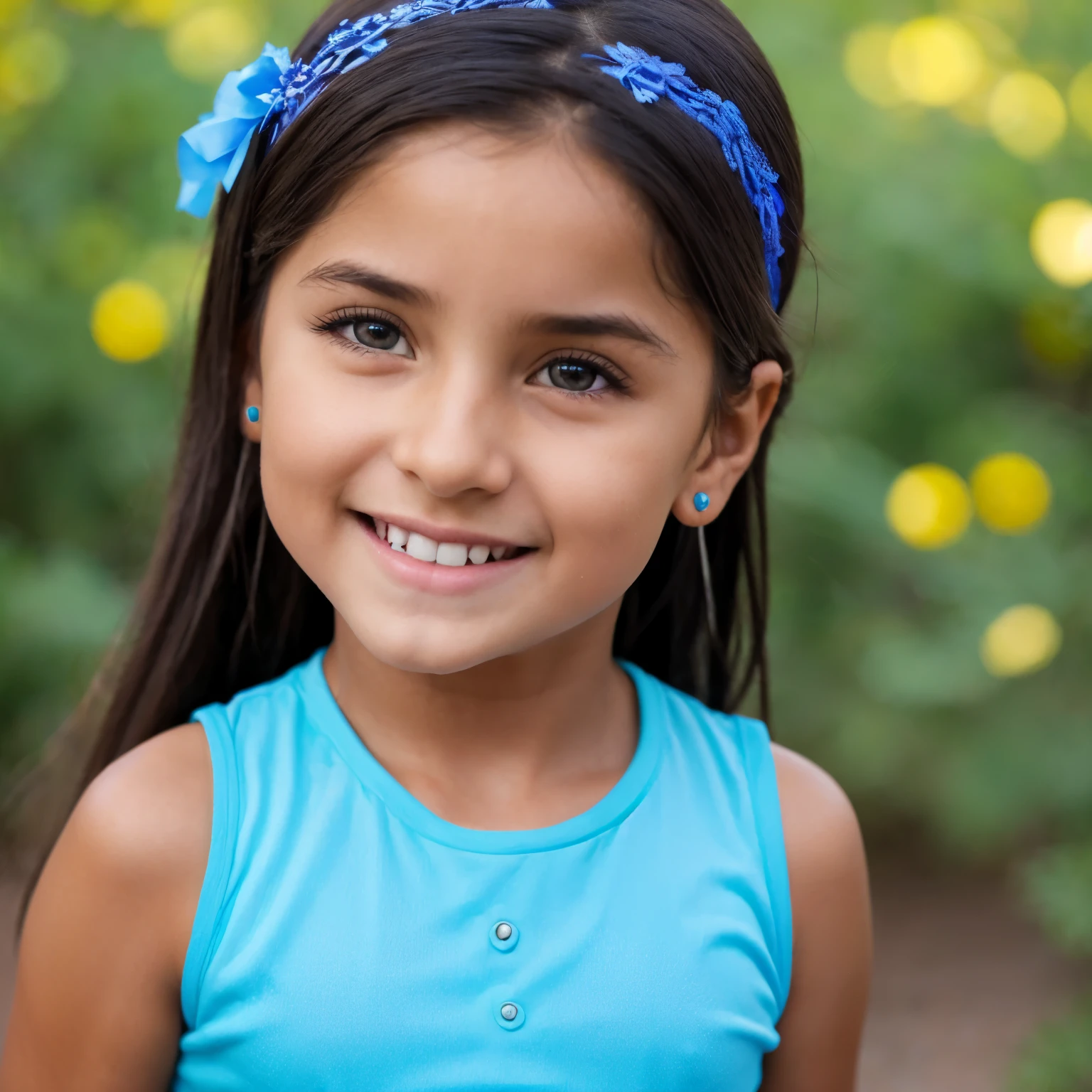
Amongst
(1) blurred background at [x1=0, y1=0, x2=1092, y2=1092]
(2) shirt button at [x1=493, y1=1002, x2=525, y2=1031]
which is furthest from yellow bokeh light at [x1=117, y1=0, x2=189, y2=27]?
(2) shirt button at [x1=493, y1=1002, x2=525, y2=1031]

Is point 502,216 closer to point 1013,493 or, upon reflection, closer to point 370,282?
point 370,282

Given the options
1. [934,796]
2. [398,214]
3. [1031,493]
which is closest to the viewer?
[398,214]

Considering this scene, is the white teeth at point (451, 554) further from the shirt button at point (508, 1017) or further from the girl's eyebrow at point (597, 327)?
the shirt button at point (508, 1017)

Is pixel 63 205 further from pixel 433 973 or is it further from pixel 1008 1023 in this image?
pixel 1008 1023

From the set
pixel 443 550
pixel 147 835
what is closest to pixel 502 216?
pixel 443 550

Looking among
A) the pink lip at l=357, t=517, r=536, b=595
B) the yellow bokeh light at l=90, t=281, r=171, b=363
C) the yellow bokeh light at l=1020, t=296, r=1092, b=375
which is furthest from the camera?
the yellow bokeh light at l=1020, t=296, r=1092, b=375

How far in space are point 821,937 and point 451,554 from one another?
0.63m

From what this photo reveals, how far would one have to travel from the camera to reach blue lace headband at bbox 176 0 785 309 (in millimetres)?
1378

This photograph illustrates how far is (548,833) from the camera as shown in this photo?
4.90ft

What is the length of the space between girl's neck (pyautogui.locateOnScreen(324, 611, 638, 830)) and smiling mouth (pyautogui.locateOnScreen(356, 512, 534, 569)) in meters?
0.19

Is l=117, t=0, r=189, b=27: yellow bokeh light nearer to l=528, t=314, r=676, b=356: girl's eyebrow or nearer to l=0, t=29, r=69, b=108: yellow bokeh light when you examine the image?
l=0, t=29, r=69, b=108: yellow bokeh light

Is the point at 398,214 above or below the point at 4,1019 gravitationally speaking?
above

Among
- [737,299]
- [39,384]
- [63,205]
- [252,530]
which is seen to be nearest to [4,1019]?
[39,384]

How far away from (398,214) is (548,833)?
0.64 metres
